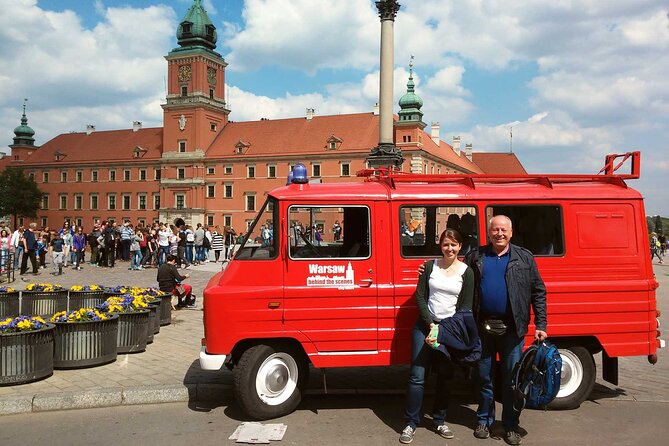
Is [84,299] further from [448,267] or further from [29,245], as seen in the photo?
[29,245]

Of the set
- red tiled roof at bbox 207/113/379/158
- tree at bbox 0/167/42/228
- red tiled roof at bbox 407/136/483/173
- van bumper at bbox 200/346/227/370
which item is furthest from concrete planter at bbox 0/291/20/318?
tree at bbox 0/167/42/228

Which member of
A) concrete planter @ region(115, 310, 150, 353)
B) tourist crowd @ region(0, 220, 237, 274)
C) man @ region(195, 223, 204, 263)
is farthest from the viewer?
man @ region(195, 223, 204, 263)

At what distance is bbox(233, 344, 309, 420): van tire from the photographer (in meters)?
5.70

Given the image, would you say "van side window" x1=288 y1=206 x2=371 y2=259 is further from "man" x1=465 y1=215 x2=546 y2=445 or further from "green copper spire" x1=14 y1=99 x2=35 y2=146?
"green copper spire" x1=14 y1=99 x2=35 y2=146

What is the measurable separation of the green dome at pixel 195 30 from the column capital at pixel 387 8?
6749 centimetres

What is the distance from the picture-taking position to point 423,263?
Answer: 19.2ft

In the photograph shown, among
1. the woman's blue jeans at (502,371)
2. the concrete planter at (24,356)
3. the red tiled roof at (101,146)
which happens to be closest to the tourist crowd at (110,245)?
the concrete planter at (24,356)

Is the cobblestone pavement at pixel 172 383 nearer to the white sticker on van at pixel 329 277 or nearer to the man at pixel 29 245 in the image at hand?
the white sticker on van at pixel 329 277

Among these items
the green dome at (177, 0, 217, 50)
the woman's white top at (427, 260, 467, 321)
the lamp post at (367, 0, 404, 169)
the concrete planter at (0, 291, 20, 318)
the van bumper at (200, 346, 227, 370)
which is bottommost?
the van bumper at (200, 346, 227, 370)

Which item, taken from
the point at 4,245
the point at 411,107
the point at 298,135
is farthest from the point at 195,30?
the point at 4,245

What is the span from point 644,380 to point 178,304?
921cm

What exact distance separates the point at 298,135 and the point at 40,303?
68.7 metres

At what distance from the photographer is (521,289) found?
518 centimetres

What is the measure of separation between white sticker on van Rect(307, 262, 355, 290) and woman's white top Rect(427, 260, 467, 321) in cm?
91
